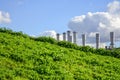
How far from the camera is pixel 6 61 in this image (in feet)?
68.4

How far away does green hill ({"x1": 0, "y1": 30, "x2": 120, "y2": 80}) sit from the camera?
20031 millimetres

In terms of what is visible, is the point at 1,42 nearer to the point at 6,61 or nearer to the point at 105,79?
the point at 6,61

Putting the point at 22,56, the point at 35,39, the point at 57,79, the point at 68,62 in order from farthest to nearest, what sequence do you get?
the point at 35,39 → the point at 68,62 → the point at 22,56 → the point at 57,79

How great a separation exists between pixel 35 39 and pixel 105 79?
763 cm

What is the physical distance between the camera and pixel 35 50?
23.9 metres

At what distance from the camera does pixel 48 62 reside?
22062 mm

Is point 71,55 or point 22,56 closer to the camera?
point 22,56

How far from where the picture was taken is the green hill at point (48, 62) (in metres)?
20.0

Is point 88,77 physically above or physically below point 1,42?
below

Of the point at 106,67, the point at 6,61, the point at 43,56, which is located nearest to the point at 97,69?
the point at 106,67

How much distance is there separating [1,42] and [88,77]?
5.52 m

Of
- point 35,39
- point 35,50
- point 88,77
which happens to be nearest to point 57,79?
point 88,77

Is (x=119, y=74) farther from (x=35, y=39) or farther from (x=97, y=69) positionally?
(x=35, y=39)

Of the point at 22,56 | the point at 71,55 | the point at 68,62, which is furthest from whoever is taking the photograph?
the point at 71,55
